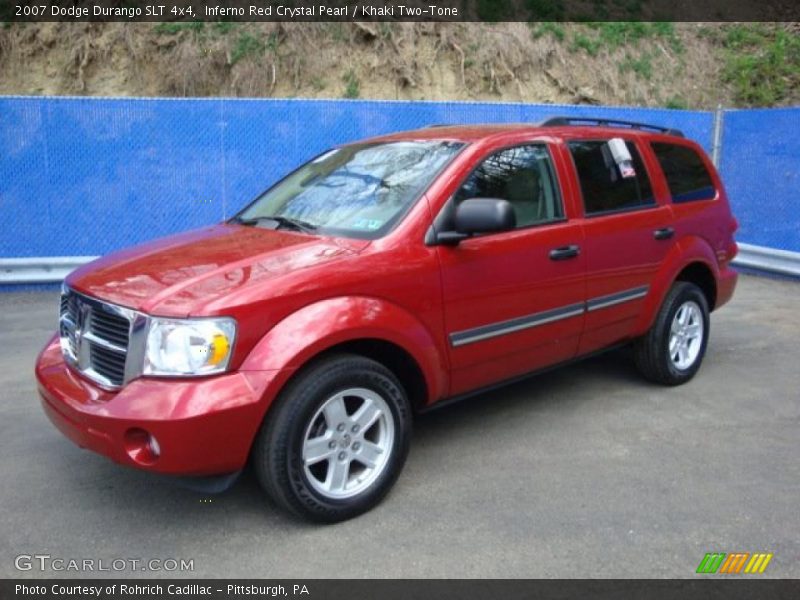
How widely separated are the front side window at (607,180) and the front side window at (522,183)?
260mm

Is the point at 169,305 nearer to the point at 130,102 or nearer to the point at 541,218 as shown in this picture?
the point at 541,218

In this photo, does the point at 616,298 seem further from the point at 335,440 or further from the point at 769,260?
the point at 769,260

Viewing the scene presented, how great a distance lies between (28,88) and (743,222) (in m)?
11.5

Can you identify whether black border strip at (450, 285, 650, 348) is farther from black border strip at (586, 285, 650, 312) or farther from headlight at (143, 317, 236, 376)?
headlight at (143, 317, 236, 376)

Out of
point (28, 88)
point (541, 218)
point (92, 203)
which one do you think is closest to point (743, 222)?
point (541, 218)

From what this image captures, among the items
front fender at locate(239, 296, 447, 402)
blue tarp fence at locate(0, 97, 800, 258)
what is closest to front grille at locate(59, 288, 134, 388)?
front fender at locate(239, 296, 447, 402)

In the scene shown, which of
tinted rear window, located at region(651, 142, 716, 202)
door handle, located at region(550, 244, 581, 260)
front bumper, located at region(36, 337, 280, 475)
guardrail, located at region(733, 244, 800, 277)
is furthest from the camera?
guardrail, located at region(733, 244, 800, 277)

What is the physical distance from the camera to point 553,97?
1363 centimetres

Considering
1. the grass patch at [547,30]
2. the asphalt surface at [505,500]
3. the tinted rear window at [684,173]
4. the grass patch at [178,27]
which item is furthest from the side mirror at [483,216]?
the grass patch at [547,30]

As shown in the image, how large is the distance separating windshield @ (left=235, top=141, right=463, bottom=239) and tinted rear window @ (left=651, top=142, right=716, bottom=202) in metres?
1.94

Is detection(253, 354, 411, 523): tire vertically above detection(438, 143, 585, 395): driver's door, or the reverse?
detection(438, 143, 585, 395): driver's door

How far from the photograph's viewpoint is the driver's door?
3.88 m

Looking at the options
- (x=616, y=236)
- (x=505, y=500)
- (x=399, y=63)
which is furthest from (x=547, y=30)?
(x=505, y=500)

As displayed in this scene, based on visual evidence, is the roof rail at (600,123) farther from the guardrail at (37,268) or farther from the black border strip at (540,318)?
the guardrail at (37,268)
